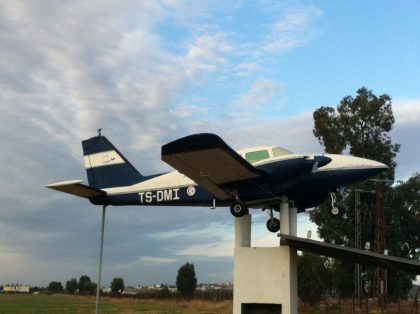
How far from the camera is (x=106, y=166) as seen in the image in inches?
857

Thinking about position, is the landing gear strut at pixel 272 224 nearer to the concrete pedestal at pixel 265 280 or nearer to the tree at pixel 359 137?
the concrete pedestal at pixel 265 280

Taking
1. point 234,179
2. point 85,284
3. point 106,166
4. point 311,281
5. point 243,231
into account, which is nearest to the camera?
point 243,231

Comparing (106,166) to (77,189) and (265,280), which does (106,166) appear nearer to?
(77,189)

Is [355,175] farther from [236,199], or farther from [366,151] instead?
[366,151]

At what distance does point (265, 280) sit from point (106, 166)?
29.5 feet

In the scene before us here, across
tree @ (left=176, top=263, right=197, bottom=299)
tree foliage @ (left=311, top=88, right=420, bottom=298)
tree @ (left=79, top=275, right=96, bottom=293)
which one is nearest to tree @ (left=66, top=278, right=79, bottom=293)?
tree @ (left=79, top=275, right=96, bottom=293)

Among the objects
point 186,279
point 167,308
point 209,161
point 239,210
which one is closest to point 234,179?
point 239,210

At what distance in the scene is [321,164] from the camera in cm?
1773

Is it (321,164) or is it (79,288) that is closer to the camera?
(321,164)

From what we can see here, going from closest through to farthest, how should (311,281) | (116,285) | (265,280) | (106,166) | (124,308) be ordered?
(265,280)
(106,166)
(311,281)
(124,308)
(116,285)

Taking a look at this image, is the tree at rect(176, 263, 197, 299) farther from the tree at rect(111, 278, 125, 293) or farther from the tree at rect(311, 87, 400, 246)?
the tree at rect(111, 278, 125, 293)

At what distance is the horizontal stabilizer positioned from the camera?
1900 cm

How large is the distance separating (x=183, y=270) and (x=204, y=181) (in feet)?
254

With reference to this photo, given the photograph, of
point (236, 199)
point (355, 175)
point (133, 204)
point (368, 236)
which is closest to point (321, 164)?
point (355, 175)
